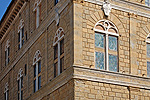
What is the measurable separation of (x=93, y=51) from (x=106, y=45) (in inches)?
44.7

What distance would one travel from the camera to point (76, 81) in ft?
85.0

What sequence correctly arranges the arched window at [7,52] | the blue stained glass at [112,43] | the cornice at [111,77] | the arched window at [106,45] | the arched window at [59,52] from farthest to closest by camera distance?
the arched window at [7,52], the arched window at [59,52], the blue stained glass at [112,43], the arched window at [106,45], the cornice at [111,77]

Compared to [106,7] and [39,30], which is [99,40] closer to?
[106,7]

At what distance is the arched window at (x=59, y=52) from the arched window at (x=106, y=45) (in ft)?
7.76

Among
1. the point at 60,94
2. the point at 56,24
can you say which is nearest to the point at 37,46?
the point at 56,24

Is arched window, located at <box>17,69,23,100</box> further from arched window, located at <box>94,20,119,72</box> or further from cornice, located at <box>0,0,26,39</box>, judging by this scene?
arched window, located at <box>94,20,119,72</box>

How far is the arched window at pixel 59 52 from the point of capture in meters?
28.6

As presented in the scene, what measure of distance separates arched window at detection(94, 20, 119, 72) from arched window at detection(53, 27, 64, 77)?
237 cm

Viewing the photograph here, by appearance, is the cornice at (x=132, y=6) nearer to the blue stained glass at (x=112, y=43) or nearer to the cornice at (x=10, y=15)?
the blue stained glass at (x=112, y=43)

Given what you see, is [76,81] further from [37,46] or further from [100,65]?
[37,46]

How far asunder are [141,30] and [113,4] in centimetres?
256

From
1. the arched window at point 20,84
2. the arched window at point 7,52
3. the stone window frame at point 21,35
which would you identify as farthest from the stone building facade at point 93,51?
the arched window at point 7,52

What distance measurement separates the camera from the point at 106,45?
27844 mm

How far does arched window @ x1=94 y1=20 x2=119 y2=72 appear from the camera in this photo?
90.0 ft
